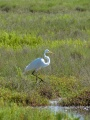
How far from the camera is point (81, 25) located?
22.4 meters

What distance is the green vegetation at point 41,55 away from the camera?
1176 cm

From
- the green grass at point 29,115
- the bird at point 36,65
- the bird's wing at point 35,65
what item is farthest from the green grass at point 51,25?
the green grass at point 29,115

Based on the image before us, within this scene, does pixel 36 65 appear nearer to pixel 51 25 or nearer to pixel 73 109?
pixel 73 109

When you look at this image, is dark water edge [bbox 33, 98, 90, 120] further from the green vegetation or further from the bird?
the bird

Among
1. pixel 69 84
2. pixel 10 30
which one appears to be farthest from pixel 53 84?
pixel 10 30

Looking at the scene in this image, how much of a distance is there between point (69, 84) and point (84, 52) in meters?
2.94

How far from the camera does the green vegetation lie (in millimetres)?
11758

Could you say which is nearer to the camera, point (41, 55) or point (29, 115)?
point (29, 115)

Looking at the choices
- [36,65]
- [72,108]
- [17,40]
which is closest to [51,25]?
[17,40]

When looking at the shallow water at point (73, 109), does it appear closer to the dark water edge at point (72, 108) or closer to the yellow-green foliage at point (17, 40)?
the dark water edge at point (72, 108)

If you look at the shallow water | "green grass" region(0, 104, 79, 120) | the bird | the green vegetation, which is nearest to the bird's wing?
the bird

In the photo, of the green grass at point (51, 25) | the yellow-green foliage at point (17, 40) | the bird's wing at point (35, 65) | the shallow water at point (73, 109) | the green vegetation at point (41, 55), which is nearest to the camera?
the shallow water at point (73, 109)

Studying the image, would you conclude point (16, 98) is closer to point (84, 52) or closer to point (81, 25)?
point (84, 52)

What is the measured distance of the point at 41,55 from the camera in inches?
637
